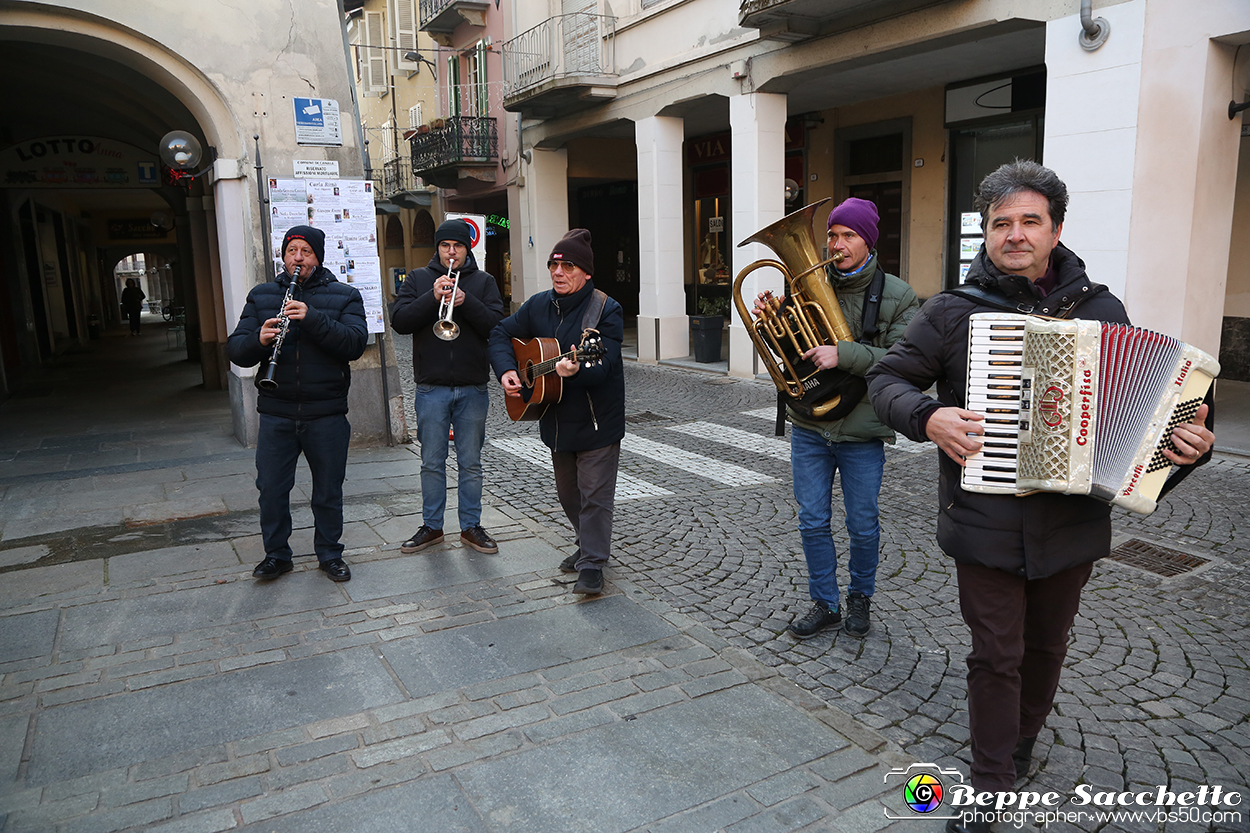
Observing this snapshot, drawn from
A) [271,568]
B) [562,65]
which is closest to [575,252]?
[271,568]

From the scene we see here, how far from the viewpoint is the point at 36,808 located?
10.1 ft

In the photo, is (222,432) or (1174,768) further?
(222,432)

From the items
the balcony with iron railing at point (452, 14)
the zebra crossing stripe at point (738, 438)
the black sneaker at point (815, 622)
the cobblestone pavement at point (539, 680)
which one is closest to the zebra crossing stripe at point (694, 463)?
the zebra crossing stripe at point (738, 438)

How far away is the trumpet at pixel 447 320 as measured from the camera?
5.46 metres

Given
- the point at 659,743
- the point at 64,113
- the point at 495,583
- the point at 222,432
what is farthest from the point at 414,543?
the point at 64,113

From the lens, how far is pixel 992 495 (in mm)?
2730

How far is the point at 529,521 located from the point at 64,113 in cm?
1082

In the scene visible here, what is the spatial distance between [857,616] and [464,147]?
64.4 feet

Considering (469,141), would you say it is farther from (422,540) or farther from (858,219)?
(858,219)

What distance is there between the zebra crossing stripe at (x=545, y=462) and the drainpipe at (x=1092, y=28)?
6151 millimetres

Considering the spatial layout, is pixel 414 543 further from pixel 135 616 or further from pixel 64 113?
pixel 64 113

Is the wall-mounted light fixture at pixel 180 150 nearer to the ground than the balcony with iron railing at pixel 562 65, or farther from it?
nearer to the ground

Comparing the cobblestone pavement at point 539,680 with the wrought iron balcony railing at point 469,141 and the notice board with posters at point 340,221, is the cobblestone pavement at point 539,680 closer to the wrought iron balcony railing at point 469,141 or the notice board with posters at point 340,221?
the notice board with posters at point 340,221

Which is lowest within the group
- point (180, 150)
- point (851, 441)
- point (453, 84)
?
point (851, 441)
